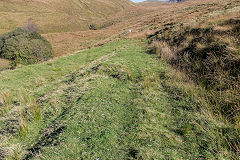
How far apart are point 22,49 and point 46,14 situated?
85.1 meters

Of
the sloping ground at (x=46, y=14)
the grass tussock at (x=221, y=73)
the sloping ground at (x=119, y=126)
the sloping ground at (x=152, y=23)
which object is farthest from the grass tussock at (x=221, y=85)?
the sloping ground at (x=46, y=14)

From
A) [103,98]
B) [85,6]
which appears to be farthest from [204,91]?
[85,6]

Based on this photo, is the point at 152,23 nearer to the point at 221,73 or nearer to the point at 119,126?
the point at 221,73

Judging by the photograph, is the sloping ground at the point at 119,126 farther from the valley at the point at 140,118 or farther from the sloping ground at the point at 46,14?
the sloping ground at the point at 46,14

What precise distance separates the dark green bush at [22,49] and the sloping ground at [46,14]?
45115 millimetres

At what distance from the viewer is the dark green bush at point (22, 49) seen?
21366mm

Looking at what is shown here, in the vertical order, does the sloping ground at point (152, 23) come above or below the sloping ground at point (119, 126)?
above

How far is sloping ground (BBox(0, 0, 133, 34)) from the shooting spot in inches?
2957

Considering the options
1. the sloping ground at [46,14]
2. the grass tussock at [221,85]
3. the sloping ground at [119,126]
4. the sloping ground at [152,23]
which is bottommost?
the sloping ground at [119,126]

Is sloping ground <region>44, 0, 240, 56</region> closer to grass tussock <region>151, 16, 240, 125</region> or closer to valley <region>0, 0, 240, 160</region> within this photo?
grass tussock <region>151, 16, 240, 125</region>

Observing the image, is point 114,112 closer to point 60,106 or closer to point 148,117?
point 148,117

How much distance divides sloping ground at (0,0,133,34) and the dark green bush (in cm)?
4512

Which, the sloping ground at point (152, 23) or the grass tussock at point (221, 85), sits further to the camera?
the sloping ground at point (152, 23)

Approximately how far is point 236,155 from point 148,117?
72.7 inches
